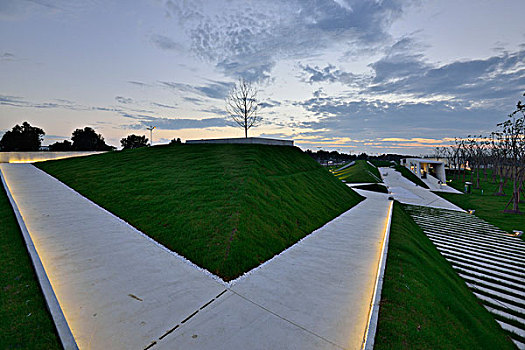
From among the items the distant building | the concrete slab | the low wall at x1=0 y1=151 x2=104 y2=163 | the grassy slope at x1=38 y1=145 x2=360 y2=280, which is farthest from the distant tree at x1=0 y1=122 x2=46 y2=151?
the distant building

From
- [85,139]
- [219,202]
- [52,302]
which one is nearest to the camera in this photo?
[52,302]

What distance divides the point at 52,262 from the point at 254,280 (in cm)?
473

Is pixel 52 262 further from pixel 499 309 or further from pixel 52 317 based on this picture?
pixel 499 309

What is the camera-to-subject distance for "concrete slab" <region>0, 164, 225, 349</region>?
3.63 m

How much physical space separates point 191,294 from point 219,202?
487 cm

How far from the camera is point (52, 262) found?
5.46m

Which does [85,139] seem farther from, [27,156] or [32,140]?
[27,156]

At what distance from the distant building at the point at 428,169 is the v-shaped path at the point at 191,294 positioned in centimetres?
4541

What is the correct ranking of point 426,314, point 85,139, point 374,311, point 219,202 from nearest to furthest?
point 374,311 → point 426,314 → point 219,202 → point 85,139

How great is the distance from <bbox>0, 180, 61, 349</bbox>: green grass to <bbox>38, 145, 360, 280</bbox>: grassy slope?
2.87 meters

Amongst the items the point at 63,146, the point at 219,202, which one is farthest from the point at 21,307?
the point at 63,146

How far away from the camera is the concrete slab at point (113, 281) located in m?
3.63

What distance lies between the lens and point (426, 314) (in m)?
4.80

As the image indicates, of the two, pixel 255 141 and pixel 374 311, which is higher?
pixel 255 141
